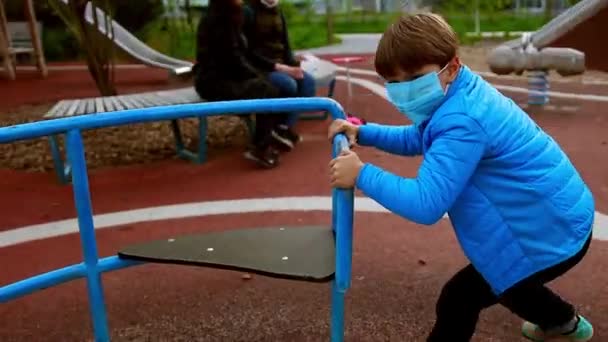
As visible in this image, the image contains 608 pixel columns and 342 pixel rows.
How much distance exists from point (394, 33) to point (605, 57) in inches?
288

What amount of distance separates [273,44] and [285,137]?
2.49 ft

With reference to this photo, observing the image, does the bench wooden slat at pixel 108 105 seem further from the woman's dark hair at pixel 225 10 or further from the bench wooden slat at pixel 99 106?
the woman's dark hair at pixel 225 10

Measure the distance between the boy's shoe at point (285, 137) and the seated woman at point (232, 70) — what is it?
0.07 meters

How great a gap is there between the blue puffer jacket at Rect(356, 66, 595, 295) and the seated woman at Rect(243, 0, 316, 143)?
137 inches

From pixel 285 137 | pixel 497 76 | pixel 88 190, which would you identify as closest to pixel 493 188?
pixel 88 190

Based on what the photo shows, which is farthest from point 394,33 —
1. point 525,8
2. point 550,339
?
point 525,8

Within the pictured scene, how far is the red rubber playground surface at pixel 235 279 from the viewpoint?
108 inches

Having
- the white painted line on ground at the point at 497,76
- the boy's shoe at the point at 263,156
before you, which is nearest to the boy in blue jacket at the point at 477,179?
the boy's shoe at the point at 263,156

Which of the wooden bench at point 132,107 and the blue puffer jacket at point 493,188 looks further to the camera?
the wooden bench at point 132,107

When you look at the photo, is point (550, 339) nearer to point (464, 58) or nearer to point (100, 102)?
point (100, 102)

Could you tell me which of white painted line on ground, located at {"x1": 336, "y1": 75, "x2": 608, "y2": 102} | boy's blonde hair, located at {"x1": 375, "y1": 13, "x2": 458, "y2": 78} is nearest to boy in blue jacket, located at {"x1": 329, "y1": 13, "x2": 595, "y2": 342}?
boy's blonde hair, located at {"x1": 375, "y1": 13, "x2": 458, "y2": 78}

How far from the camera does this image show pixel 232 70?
201 inches

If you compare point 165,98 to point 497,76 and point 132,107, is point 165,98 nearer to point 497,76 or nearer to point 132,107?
point 132,107

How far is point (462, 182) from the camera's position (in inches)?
69.5
